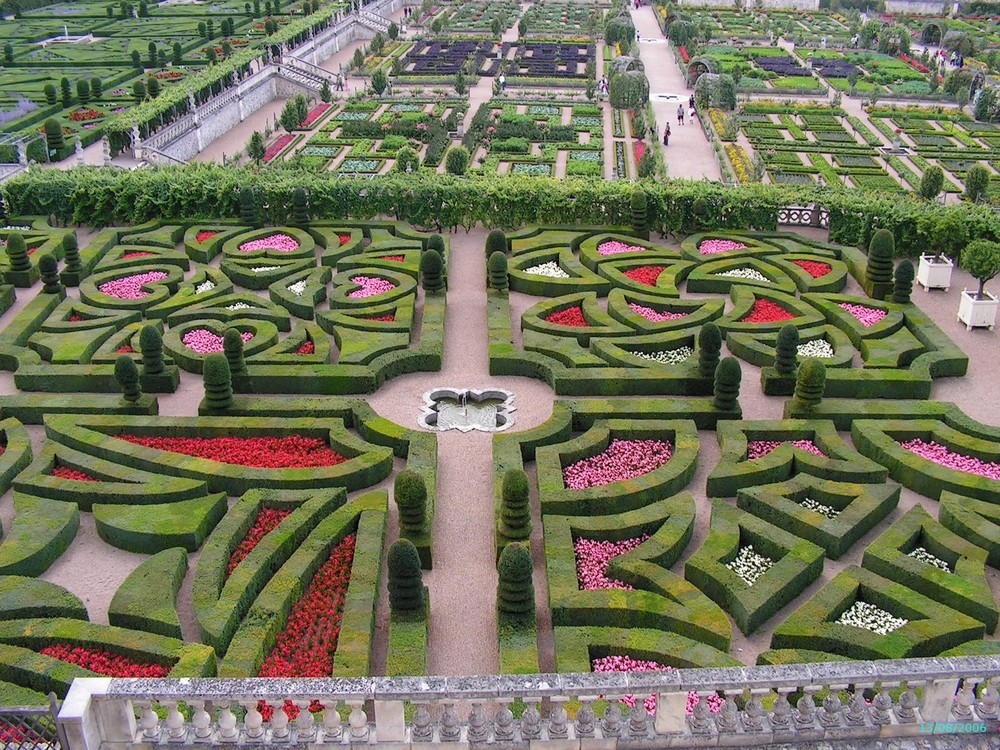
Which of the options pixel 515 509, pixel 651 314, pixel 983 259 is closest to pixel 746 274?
pixel 651 314

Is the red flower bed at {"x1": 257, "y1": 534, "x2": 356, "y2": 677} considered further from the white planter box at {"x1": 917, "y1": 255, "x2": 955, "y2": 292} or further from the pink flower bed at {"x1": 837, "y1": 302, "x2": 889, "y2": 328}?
the white planter box at {"x1": 917, "y1": 255, "x2": 955, "y2": 292}

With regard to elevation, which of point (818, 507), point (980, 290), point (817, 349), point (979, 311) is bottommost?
point (818, 507)

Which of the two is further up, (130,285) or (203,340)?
(130,285)

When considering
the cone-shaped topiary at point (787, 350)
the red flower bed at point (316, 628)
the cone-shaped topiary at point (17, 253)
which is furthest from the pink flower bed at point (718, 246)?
the cone-shaped topiary at point (17, 253)

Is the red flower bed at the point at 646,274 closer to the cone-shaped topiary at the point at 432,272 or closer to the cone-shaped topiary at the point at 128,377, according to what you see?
the cone-shaped topiary at the point at 432,272

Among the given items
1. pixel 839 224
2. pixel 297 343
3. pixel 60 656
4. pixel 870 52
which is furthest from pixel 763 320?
pixel 870 52

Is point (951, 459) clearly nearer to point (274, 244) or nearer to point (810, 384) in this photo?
point (810, 384)

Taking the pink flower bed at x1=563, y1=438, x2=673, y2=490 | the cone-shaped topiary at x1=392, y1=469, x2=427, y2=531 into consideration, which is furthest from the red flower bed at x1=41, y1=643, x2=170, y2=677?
the pink flower bed at x1=563, y1=438, x2=673, y2=490
